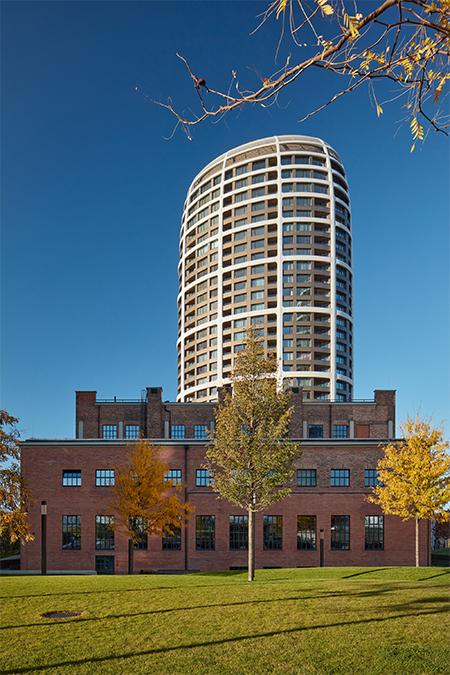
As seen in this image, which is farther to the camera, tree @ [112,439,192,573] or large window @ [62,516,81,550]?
large window @ [62,516,81,550]

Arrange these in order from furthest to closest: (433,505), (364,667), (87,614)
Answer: (433,505)
(87,614)
(364,667)

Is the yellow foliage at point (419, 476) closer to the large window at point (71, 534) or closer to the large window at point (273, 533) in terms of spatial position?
the large window at point (273, 533)

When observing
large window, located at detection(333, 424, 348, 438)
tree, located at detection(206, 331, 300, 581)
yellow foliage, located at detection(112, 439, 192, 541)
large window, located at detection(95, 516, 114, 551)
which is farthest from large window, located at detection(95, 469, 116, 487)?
large window, located at detection(333, 424, 348, 438)

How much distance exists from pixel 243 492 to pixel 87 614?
10.6 meters

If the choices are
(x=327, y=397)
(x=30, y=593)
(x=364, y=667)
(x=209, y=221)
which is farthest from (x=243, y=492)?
(x=209, y=221)

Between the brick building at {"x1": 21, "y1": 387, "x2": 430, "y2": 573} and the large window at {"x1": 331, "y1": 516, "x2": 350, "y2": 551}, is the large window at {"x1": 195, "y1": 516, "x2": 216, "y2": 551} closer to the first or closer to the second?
the brick building at {"x1": 21, "y1": 387, "x2": 430, "y2": 573}

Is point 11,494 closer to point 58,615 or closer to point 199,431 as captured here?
point 58,615

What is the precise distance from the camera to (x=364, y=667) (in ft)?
31.6

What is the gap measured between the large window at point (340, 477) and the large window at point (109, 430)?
27.8 meters

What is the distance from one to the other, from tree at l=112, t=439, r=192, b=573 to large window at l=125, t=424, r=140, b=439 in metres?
25.8

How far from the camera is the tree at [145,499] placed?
35.2 meters

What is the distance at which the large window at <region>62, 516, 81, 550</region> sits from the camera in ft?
136

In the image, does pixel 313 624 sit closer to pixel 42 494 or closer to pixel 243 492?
pixel 243 492

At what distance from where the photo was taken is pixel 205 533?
4153 centimetres
